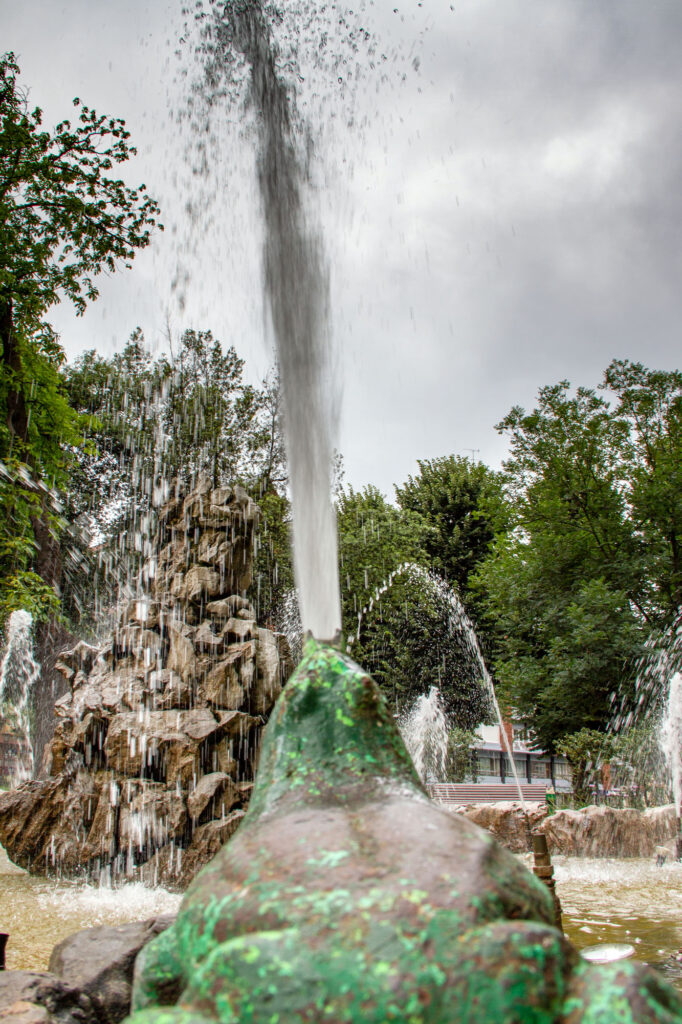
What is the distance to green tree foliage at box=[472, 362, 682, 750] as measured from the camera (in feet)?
70.4

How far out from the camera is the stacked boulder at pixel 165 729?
9.96 metres

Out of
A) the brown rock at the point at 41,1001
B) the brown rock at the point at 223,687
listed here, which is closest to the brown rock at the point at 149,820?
the brown rock at the point at 223,687

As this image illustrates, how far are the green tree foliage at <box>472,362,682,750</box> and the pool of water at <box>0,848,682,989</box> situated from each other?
33.1ft

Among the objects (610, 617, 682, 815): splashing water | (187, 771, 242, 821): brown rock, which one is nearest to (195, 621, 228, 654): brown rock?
(187, 771, 242, 821): brown rock

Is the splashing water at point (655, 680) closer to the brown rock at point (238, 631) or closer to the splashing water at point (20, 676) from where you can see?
the brown rock at point (238, 631)

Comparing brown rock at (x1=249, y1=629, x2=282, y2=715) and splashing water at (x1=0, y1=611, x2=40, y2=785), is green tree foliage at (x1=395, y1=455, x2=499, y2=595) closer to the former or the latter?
splashing water at (x1=0, y1=611, x2=40, y2=785)

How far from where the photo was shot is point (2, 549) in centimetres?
1523

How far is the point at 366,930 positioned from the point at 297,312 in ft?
27.0

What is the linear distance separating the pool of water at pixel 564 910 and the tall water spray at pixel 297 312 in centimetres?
402

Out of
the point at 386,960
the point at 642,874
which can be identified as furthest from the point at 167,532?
the point at 386,960

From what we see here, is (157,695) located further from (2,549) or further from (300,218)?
(300,218)

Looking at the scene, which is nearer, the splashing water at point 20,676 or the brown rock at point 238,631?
the brown rock at point 238,631

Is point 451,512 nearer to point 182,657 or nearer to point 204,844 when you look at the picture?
point 182,657

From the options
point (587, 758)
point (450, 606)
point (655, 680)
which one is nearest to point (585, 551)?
point (655, 680)
